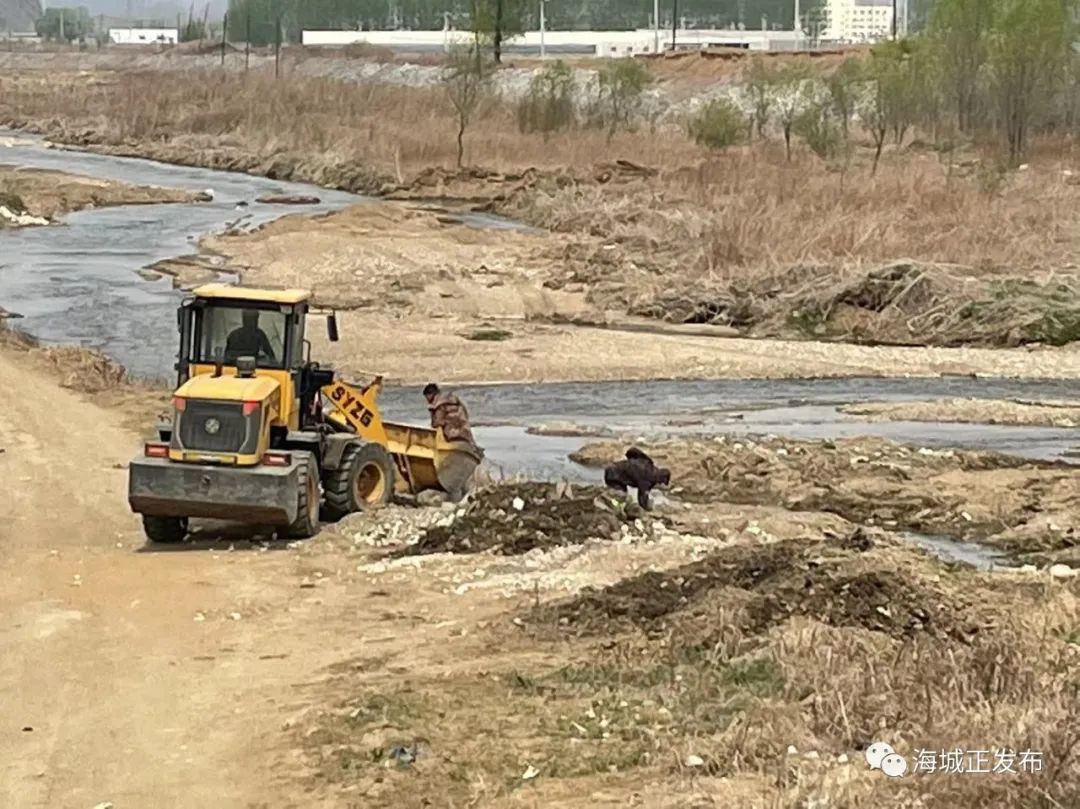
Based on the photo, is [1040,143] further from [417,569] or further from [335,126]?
[417,569]

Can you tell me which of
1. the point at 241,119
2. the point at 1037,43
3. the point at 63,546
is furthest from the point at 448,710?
the point at 241,119

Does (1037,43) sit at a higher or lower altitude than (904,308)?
higher

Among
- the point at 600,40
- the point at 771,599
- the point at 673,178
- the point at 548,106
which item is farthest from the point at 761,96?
the point at 600,40

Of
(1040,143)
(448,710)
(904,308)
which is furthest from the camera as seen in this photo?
(1040,143)

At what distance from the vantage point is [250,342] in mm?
16172

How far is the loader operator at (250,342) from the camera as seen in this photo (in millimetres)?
16125

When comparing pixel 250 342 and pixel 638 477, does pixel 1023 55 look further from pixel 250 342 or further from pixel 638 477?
pixel 250 342

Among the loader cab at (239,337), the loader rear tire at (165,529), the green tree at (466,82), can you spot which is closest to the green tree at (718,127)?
the green tree at (466,82)

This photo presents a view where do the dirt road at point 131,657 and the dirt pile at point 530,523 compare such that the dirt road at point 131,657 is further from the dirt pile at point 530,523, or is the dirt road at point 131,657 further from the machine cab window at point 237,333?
the machine cab window at point 237,333

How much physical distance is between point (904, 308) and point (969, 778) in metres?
28.4

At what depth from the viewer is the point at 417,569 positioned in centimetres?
1516

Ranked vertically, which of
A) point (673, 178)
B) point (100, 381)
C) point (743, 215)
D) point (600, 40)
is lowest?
point (100, 381)

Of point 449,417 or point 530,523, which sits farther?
point 449,417

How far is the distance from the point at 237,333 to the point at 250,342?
138mm
